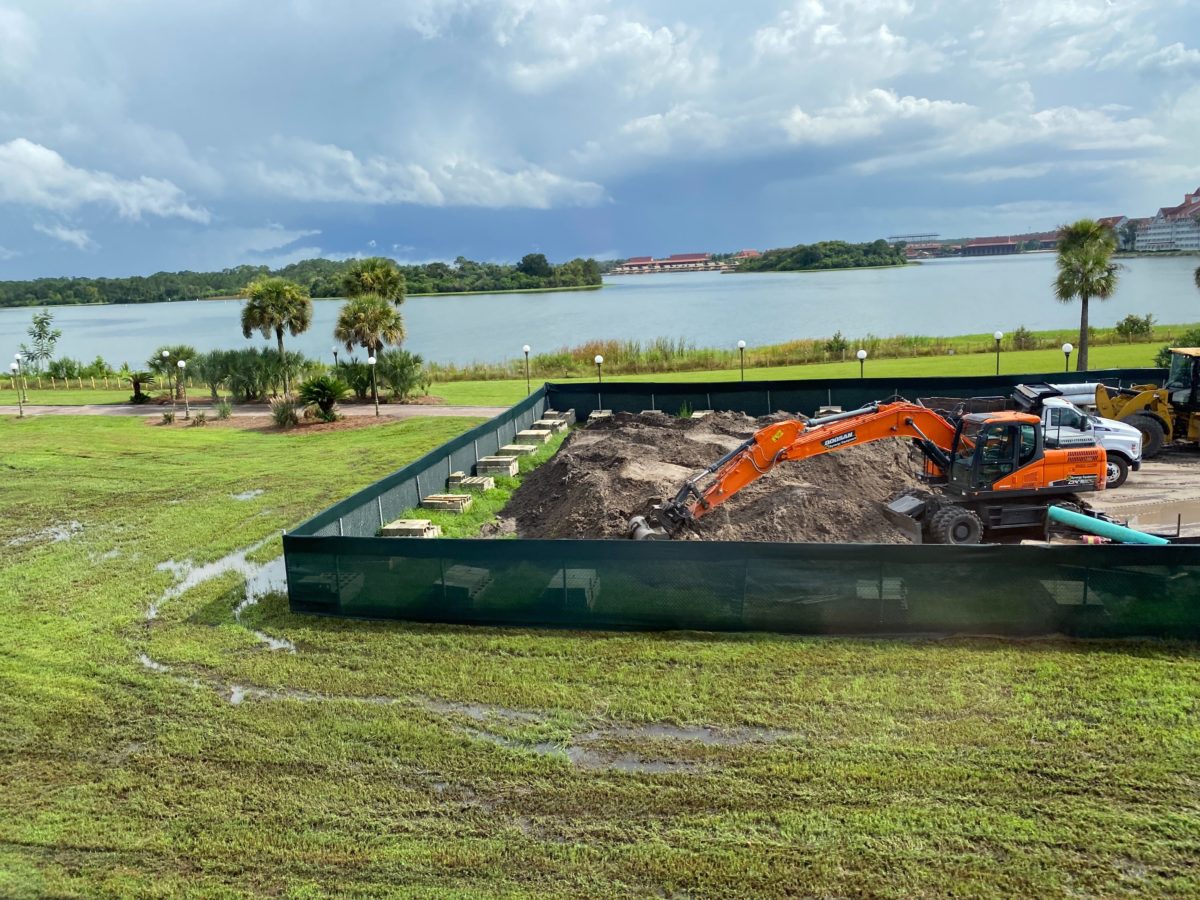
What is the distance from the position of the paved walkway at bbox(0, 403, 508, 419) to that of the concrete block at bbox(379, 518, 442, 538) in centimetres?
1354

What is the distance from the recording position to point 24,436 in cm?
2972

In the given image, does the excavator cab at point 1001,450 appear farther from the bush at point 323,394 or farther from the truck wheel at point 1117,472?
the bush at point 323,394

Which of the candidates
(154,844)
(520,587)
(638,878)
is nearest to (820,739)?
(638,878)

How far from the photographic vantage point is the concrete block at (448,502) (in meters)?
18.0

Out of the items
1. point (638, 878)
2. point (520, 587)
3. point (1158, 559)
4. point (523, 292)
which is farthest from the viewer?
point (523, 292)

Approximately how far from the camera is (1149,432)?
795 inches

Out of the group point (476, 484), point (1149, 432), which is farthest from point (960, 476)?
point (476, 484)

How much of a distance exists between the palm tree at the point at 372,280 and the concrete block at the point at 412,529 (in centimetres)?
2644

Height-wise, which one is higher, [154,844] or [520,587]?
[520,587]

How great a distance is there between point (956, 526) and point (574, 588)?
6328mm

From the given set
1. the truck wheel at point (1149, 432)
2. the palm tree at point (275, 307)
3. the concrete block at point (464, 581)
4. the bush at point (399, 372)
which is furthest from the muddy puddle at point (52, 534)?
the truck wheel at point (1149, 432)

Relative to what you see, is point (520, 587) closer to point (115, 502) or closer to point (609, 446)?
point (609, 446)

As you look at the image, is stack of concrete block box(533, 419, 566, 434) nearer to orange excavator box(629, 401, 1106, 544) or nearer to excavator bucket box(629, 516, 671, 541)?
excavator bucket box(629, 516, 671, 541)

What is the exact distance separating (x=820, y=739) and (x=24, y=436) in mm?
29455
